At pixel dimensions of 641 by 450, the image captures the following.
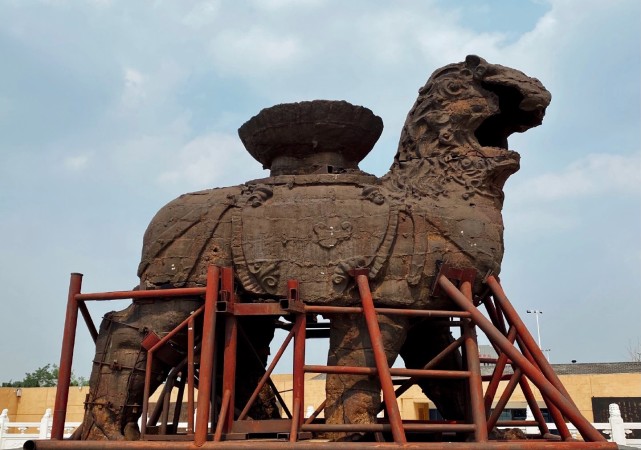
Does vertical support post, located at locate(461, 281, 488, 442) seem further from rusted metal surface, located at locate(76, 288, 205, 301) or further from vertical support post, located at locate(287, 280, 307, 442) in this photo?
rusted metal surface, located at locate(76, 288, 205, 301)

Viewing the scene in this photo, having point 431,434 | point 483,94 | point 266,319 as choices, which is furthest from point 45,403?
point 483,94

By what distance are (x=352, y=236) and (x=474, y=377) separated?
6.63 feet

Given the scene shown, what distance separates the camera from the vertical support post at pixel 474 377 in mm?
6480

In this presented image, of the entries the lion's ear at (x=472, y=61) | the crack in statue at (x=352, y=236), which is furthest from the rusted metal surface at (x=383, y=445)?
the lion's ear at (x=472, y=61)

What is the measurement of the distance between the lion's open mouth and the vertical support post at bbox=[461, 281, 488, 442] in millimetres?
2382

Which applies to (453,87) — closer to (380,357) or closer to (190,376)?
(380,357)

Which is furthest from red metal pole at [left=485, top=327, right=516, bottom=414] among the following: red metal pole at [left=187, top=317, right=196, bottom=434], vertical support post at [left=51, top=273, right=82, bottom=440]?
vertical support post at [left=51, top=273, right=82, bottom=440]

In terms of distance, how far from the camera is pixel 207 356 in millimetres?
6746

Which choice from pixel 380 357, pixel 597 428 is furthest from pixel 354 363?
pixel 597 428

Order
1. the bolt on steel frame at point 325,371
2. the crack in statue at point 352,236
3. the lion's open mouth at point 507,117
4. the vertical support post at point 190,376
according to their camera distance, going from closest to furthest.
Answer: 1. the bolt on steel frame at point 325,371
2. the vertical support post at point 190,376
3. the crack in statue at point 352,236
4. the lion's open mouth at point 507,117

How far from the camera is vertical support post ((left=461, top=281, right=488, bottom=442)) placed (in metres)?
6.48

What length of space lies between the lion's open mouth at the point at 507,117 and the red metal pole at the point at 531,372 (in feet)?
8.37

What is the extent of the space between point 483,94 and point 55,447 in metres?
6.31

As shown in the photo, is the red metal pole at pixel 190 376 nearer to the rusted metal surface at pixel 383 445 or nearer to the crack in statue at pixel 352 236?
the crack in statue at pixel 352 236
